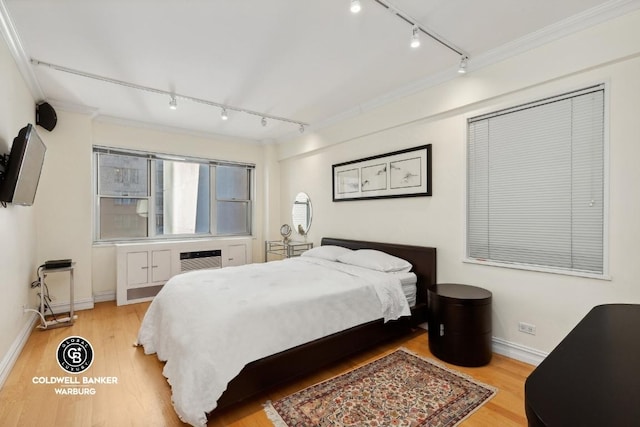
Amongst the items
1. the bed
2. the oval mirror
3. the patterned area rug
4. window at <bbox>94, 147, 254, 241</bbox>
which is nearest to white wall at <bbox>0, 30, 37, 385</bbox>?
the bed

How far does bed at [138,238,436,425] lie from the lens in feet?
6.02

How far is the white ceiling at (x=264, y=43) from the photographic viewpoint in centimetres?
208

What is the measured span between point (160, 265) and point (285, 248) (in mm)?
1967

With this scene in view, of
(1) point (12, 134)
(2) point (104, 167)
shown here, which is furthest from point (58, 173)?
(1) point (12, 134)

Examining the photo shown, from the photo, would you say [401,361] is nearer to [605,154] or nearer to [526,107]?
[605,154]

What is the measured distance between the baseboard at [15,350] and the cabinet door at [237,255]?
8.18ft

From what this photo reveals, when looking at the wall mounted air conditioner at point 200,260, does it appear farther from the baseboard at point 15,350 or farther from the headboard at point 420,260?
the headboard at point 420,260

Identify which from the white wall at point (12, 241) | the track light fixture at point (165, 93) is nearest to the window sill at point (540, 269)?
the track light fixture at point (165, 93)

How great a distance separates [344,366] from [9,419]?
7.41ft

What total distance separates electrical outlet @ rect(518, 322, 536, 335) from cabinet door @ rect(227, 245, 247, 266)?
161 inches

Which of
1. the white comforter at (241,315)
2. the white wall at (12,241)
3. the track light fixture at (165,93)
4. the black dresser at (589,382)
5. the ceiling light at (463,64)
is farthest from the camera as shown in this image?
the track light fixture at (165,93)

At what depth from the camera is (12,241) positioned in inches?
102

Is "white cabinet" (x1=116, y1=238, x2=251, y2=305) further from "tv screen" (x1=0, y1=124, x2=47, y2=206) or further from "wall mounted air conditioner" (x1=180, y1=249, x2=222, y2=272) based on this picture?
"tv screen" (x1=0, y1=124, x2=47, y2=206)

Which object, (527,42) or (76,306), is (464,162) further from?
(76,306)
